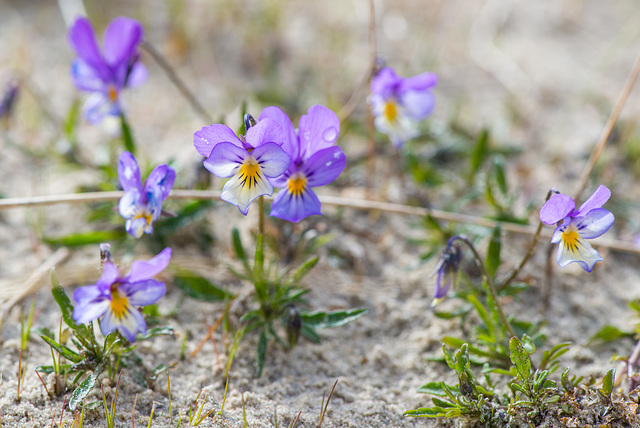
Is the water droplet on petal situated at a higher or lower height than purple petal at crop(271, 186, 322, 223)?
higher

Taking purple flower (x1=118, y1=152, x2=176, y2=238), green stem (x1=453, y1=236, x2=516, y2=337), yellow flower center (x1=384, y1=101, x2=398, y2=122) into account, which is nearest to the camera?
purple flower (x1=118, y1=152, x2=176, y2=238)

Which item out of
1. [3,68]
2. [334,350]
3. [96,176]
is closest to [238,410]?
[334,350]

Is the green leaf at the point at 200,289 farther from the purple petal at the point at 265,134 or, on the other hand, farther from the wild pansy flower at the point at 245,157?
the purple petal at the point at 265,134

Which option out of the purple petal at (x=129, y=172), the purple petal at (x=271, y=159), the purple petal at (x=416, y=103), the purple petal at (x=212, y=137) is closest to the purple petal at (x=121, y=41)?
the purple petal at (x=129, y=172)

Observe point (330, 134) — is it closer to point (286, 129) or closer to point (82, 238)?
point (286, 129)

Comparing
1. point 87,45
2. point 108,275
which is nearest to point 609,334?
point 108,275

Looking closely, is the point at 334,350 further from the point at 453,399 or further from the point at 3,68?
the point at 3,68

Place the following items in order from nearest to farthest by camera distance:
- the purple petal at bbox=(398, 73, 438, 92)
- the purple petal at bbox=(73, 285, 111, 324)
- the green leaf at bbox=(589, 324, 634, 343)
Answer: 1. the purple petal at bbox=(73, 285, 111, 324)
2. the green leaf at bbox=(589, 324, 634, 343)
3. the purple petal at bbox=(398, 73, 438, 92)

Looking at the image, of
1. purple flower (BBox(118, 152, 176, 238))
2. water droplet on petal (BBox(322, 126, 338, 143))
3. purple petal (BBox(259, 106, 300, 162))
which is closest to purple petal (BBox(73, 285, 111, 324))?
purple flower (BBox(118, 152, 176, 238))

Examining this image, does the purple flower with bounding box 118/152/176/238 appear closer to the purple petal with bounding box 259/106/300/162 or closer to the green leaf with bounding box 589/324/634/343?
the purple petal with bounding box 259/106/300/162
